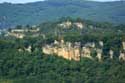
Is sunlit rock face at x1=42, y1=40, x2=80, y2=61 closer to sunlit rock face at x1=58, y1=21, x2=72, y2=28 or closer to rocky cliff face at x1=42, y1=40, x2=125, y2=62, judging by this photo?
rocky cliff face at x1=42, y1=40, x2=125, y2=62

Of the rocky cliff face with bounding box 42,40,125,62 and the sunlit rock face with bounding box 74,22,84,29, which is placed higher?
the rocky cliff face with bounding box 42,40,125,62

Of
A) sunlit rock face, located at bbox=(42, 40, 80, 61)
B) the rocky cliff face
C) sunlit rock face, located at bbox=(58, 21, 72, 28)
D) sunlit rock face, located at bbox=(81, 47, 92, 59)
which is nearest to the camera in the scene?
the rocky cliff face

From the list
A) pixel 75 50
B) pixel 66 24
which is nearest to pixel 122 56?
pixel 75 50

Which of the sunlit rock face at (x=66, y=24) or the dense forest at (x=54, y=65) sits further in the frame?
the sunlit rock face at (x=66, y=24)

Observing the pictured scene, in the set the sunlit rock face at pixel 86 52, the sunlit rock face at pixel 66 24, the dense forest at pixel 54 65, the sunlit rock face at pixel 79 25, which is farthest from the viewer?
the sunlit rock face at pixel 66 24

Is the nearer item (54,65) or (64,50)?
(54,65)

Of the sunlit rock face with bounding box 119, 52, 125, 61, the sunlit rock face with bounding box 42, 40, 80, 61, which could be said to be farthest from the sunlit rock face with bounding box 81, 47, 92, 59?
the sunlit rock face with bounding box 119, 52, 125, 61

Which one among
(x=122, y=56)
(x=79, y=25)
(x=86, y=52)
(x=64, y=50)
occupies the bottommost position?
(x=79, y=25)

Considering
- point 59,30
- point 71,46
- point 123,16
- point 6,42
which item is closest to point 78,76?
point 71,46

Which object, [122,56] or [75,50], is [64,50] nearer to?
[75,50]

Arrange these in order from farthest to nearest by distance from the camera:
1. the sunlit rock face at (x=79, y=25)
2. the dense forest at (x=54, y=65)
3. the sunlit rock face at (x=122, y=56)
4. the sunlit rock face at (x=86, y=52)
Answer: the sunlit rock face at (x=79, y=25)
the sunlit rock face at (x=86, y=52)
the sunlit rock face at (x=122, y=56)
the dense forest at (x=54, y=65)

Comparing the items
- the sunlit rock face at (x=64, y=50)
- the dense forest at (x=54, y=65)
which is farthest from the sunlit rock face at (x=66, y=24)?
the sunlit rock face at (x=64, y=50)

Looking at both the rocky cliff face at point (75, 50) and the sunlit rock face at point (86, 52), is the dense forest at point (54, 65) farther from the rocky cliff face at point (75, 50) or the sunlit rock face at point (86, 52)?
the sunlit rock face at point (86, 52)
